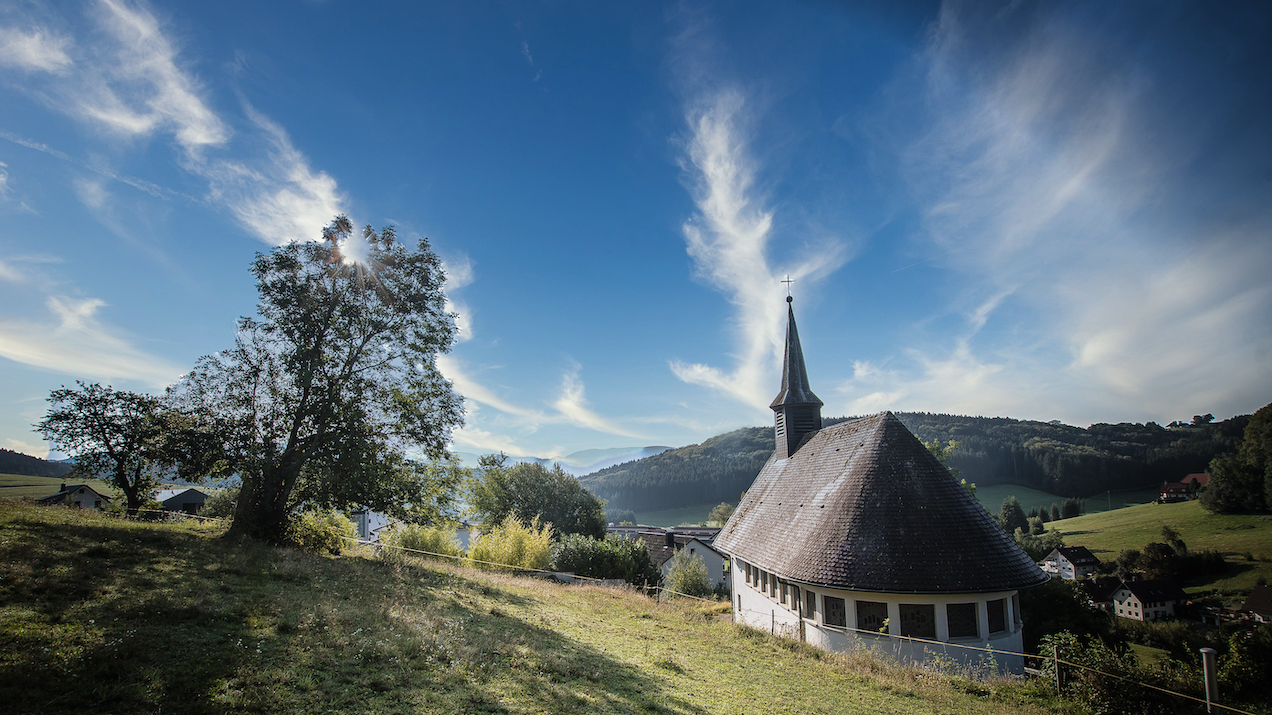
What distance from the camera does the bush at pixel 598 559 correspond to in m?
32.3

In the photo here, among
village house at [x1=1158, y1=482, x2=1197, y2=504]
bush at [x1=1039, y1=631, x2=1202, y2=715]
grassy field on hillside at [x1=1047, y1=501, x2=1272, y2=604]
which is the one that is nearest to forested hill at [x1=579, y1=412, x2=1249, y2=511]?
village house at [x1=1158, y1=482, x2=1197, y2=504]

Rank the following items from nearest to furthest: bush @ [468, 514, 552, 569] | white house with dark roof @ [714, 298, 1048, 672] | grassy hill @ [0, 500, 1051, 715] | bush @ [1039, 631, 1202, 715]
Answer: grassy hill @ [0, 500, 1051, 715] → bush @ [1039, 631, 1202, 715] → white house with dark roof @ [714, 298, 1048, 672] → bush @ [468, 514, 552, 569]

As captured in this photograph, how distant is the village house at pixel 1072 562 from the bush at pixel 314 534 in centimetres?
8484

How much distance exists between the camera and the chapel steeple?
28812 millimetres

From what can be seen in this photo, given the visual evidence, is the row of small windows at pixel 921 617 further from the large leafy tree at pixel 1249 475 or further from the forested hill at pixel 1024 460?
the large leafy tree at pixel 1249 475

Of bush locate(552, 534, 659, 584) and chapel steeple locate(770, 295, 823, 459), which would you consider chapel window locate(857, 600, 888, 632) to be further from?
bush locate(552, 534, 659, 584)

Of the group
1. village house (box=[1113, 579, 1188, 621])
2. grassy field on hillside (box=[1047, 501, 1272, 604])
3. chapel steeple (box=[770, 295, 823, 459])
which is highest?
chapel steeple (box=[770, 295, 823, 459])

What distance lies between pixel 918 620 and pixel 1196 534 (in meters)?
91.6

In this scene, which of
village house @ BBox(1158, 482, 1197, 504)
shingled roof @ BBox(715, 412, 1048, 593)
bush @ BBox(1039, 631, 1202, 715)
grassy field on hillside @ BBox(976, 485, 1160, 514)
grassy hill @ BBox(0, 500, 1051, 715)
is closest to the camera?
grassy hill @ BBox(0, 500, 1051, 715)

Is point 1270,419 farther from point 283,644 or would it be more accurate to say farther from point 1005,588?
point 283,644

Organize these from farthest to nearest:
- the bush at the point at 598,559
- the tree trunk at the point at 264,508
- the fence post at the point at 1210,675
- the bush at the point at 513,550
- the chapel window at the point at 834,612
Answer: the bush at the point at 598,559, the bush at the point at 513,550, the tree trunk at the point at 264,508, the chapel window at the point at 834,612, the fence post at the point at 1210,675

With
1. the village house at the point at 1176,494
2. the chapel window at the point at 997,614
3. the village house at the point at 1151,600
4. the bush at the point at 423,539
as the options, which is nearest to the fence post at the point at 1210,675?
the chapel window at the point at 997,614

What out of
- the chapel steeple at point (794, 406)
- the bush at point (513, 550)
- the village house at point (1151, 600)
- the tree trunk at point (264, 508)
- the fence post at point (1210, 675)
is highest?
the chapel steeple at point (794, 406)

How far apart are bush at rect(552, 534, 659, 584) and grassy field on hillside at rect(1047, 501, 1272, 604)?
228 feet
